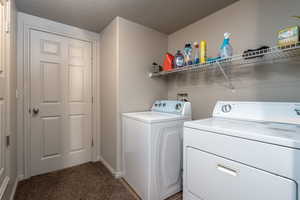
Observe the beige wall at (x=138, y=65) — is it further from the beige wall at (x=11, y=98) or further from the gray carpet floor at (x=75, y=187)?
the beige wall at (x=11, y=98)

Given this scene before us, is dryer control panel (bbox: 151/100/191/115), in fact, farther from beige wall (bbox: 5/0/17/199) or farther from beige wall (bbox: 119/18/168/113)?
beige wall (bbox: 5/0/17/199)

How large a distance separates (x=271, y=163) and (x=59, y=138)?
243 centimetres

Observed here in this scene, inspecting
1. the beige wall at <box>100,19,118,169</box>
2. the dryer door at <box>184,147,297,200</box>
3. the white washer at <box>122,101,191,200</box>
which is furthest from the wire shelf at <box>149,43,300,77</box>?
the beige wall at <box>100,19,118,169</box>

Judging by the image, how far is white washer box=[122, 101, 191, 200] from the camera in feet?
4.48

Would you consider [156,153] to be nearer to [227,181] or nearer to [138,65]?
[227,181]

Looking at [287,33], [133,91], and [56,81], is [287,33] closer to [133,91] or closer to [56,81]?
[133,91]

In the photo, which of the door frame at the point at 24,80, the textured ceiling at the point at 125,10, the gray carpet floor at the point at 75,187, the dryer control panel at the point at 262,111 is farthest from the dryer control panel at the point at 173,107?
the door frame at the point at 24,80

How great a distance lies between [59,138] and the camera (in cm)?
208

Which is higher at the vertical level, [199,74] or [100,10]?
[100,10]

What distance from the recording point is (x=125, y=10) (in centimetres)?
173

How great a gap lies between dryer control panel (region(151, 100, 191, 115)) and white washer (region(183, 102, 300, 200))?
0.44m

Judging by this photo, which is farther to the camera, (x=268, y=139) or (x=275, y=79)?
(x=275, y=79)

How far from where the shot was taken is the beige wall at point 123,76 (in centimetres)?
187

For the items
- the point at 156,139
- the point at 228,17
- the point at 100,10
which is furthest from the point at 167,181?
the point at 100,10
